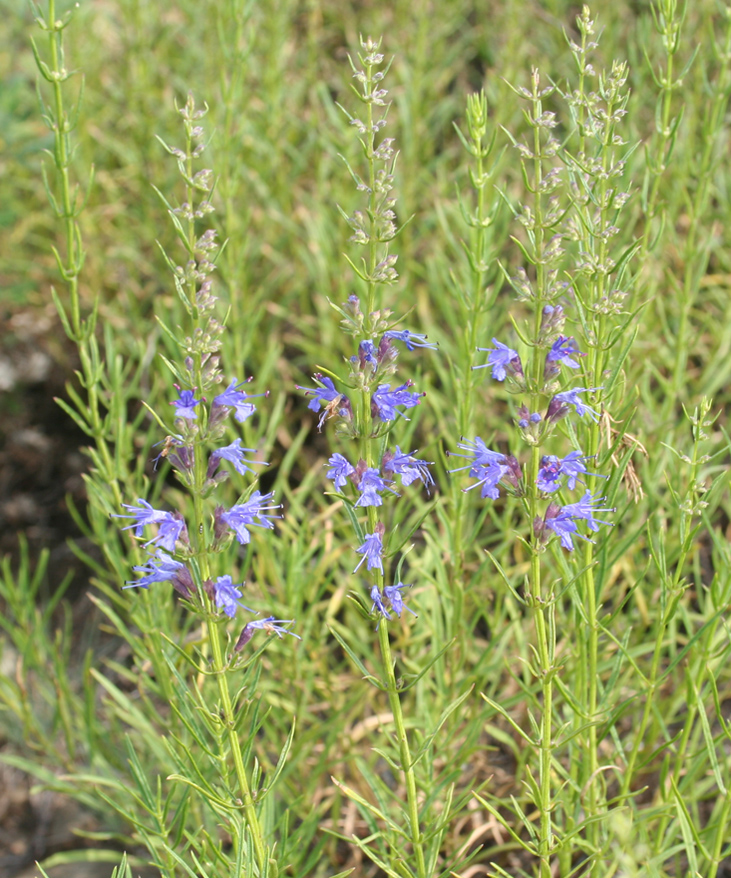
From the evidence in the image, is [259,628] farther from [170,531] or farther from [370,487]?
[370,487]

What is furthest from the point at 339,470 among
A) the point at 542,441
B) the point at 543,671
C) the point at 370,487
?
the point at 543,671

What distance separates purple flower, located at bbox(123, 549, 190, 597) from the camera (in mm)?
1733

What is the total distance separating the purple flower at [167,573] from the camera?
1.73 meters

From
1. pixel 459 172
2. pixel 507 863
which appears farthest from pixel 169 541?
pixel 459 172

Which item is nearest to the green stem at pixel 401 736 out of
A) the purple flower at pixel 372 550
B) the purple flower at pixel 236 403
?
the purple flower at pixel 372 550

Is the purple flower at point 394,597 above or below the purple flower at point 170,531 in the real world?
below

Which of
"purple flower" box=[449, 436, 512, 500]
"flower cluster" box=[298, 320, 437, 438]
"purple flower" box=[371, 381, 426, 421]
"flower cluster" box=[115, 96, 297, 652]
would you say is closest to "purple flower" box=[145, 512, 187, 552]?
"flower cluster" box=[115, 96, 297, 652]

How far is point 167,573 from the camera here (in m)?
1.75

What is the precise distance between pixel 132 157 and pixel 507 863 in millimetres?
3680

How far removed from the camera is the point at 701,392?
3506 mm

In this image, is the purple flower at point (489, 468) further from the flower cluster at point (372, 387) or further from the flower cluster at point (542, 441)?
the flower cluster at point (372, 387)

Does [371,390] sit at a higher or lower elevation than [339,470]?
higher

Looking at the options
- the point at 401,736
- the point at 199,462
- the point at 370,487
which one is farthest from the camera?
the point at 401,736

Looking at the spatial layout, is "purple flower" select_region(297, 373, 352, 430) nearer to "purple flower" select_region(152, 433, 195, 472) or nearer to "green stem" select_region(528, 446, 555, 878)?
"purple flower" select_region(152, 433, 195, 472)
